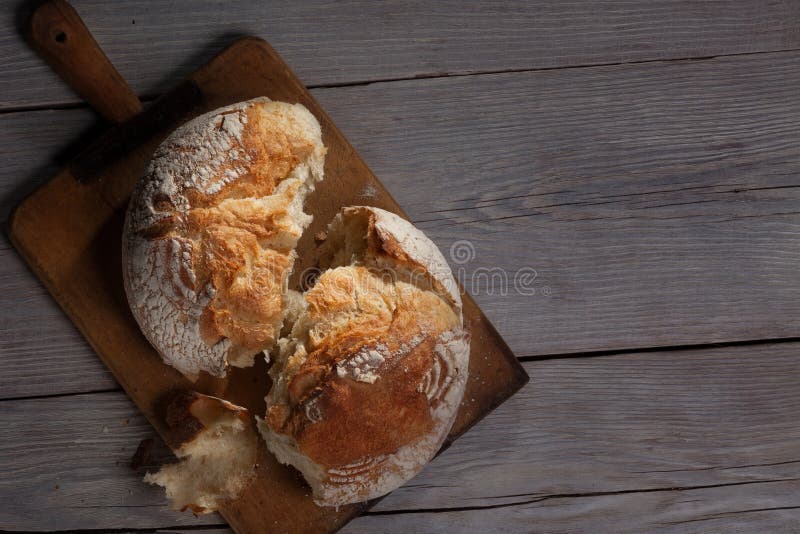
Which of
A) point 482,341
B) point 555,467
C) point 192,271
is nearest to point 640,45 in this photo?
point 482,341

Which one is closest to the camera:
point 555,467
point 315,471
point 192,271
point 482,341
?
point 192,271

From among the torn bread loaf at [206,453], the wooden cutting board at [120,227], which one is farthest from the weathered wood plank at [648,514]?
the torn bread loaf at [206,453]

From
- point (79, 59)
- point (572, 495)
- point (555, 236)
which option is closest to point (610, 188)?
Result: point (555, 236)

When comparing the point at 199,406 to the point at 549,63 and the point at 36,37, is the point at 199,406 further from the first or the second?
the point at 549,63

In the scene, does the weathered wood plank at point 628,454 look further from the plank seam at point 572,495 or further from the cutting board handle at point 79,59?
the cutting board handle at point 79,59

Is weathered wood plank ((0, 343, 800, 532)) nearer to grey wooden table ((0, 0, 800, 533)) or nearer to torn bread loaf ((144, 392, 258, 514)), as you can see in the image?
grey wooden table ((0, 0, 800, 533))
